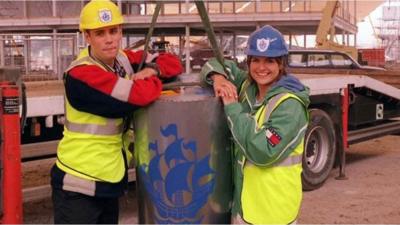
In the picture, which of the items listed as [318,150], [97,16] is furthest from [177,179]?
[318,150]

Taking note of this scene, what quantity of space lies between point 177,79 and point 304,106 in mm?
781

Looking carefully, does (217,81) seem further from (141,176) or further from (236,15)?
(236,15)

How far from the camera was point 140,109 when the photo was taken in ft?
9.87

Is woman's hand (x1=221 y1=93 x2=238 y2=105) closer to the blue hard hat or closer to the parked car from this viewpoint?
the blue hard hat

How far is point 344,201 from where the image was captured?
21.1ft

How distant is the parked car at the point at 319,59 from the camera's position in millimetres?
12712

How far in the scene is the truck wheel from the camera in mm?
6770

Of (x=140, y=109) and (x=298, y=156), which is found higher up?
(x=140, y=109)

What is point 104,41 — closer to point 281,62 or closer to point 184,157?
point 184,157

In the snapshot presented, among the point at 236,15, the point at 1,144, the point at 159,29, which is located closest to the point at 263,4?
the point at 236,15

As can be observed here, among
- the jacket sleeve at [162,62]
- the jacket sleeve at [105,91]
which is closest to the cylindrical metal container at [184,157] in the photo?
the jacket sleeve at [105,91]

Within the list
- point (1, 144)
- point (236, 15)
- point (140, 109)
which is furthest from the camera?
point (236, 15)

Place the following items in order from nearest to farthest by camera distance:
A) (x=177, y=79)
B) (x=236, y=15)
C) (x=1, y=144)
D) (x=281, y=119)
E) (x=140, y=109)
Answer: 1. (x=281, y=119)
2. (x=140, y=109)
3. (x=177, y=79)
4. (x=1, y=144)
5. (x=236, y=15)

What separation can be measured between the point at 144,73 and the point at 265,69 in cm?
60
